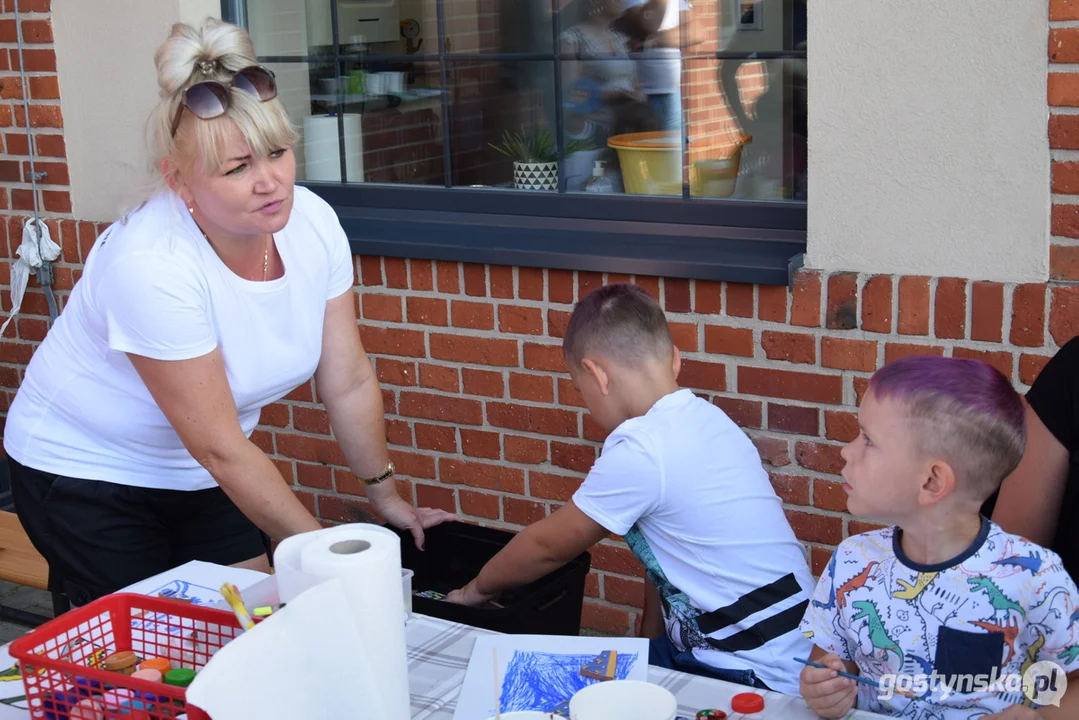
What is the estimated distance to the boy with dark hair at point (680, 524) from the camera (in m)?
2.27

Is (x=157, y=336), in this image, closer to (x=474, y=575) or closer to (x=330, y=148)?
(x=474, y=575)

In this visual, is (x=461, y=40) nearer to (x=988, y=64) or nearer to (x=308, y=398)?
(x=308, y=398)

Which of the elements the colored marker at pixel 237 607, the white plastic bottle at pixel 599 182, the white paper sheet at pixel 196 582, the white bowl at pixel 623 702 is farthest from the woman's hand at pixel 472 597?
the white plastic bottle at pixel 599 182

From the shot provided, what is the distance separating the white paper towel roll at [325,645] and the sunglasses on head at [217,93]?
0.92m

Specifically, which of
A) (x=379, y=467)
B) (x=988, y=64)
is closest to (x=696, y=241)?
(x=988, y=64)

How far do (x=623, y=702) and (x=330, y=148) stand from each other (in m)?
2.73

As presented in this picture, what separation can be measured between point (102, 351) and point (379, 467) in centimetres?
66

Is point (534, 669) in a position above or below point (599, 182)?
below

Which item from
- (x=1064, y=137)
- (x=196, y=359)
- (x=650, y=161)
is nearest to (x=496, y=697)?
(x=196, y=359)

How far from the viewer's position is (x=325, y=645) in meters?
1.48

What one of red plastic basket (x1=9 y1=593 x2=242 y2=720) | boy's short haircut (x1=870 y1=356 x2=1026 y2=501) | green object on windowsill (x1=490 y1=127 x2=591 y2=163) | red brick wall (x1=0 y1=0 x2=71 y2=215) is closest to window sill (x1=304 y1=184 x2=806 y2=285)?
green object on windowsill (x1=490 y1=127 x2=591 y2=163)

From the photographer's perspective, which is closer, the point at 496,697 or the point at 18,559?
the point at 496,697

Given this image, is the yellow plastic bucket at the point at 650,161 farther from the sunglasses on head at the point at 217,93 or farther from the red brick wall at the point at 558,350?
the sunglasses on head at the point at 217,93

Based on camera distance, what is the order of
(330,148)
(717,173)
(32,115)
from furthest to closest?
(32,115)
(330,148)
(717,173)
